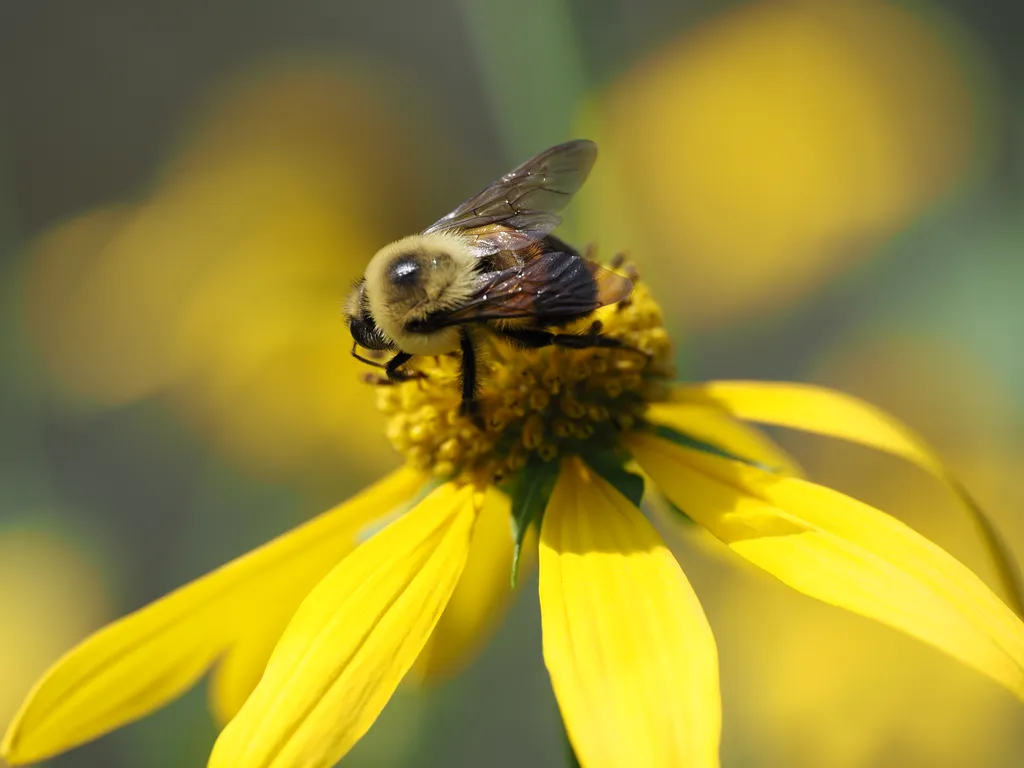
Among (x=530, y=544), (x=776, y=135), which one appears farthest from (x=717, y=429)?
(x=776, y=135)

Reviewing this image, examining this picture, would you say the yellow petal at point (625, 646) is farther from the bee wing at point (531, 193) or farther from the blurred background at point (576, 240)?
the blurred background at point (576, 240)

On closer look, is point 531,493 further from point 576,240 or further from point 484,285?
point 576,240

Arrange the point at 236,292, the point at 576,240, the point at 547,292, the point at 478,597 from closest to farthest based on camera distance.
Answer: the point at 547,292 < the point at 478,597 < the point at 576,240 < the point at 236,292

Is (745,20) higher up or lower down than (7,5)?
lower down

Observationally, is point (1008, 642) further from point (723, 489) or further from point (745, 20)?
point (745, 20)

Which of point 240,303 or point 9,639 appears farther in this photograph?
point 240,303

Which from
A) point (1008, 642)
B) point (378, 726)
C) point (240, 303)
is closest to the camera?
point (1008, 642)

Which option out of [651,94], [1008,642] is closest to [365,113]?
[651,94]
